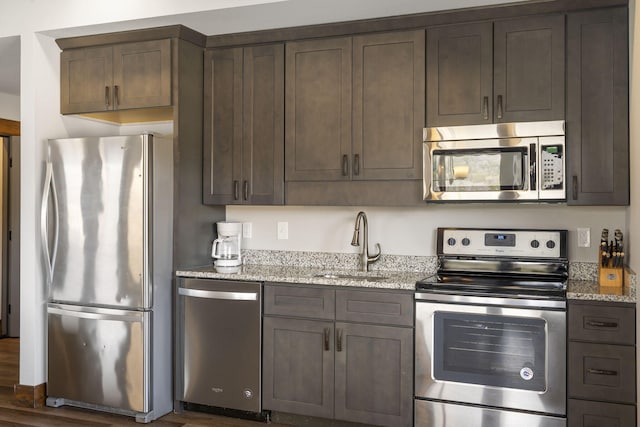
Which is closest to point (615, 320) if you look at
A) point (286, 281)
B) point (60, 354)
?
point (286, 281)

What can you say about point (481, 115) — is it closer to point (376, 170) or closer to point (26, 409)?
point (376, 170)

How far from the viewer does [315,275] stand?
3.52m

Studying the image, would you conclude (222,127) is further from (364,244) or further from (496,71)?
(496,71)

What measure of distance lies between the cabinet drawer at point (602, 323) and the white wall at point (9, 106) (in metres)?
5.07

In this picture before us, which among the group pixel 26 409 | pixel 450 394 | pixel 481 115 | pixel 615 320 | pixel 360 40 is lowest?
pixel 26 409

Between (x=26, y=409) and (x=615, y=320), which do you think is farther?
(x=26, y=409)

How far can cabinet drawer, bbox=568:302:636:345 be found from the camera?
8.93 feet

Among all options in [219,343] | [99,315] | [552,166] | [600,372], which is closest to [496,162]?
[552,166]

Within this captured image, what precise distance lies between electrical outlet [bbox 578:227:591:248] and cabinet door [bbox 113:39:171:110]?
250 cm

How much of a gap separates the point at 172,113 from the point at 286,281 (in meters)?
1.39

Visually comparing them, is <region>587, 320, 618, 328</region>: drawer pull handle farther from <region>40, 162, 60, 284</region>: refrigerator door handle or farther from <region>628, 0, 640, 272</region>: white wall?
<region>40, 162, 60, 284</region>: refrigerator door handle

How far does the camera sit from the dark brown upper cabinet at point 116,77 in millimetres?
3654

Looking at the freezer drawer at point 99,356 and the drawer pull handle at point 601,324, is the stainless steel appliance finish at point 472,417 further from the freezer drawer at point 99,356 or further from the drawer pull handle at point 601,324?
the freezer drawer at point 99,356

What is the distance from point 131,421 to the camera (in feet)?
11.6
